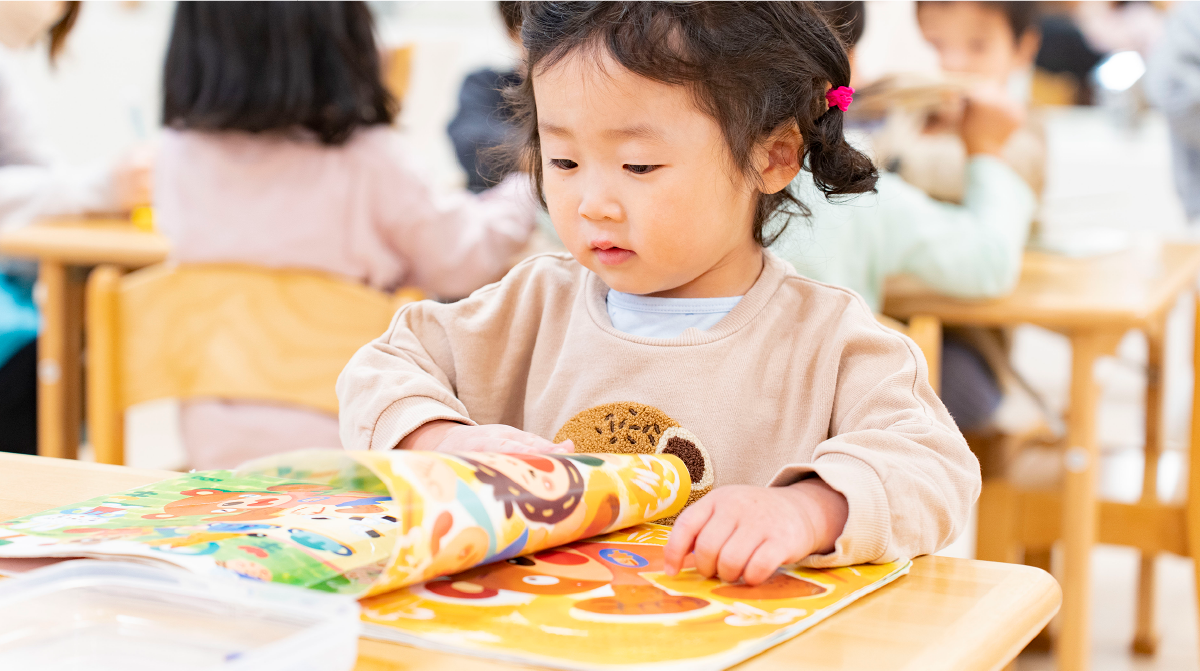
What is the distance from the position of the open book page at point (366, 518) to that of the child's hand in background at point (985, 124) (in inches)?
53.6

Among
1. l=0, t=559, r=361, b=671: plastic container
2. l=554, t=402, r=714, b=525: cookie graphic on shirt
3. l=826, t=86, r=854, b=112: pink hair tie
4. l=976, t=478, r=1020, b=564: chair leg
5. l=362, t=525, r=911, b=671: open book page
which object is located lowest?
l=976, t=478, r=1020, b=564: chair leg

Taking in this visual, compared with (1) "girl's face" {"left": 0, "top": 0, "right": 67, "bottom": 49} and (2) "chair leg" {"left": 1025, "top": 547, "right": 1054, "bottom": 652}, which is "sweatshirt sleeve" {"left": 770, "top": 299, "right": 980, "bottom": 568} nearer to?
(2) "chair leg" {"left": 1025, "top": 547, "right": 1054, "bottom": 652}

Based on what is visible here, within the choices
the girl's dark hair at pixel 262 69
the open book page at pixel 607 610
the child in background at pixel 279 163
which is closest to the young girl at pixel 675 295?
the open book page at pixel 607 610

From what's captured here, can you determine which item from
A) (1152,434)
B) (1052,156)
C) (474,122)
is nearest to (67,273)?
(474,122)

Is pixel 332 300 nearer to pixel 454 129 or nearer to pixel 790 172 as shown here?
pixel 790 172

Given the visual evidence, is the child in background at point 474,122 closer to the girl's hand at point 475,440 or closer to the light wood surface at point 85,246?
the light wood surface at point 85,246

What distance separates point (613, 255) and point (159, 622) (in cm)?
39

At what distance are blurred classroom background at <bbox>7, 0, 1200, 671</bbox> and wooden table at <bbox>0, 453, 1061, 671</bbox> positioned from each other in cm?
135

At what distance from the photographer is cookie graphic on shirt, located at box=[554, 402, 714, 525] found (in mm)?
724

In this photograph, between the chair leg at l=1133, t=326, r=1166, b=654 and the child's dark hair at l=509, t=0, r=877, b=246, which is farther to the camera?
the chair leg at l=1133, t=326, r=1166, b=654

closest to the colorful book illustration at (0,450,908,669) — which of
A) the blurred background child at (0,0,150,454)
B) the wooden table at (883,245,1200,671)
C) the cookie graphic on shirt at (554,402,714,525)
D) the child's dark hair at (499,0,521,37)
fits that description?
the cookie graphic on shirt at (554,402,714,525)

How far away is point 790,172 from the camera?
805 mm

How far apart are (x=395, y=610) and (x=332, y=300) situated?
816 mm

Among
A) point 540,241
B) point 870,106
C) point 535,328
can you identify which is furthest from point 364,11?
point 535,328
